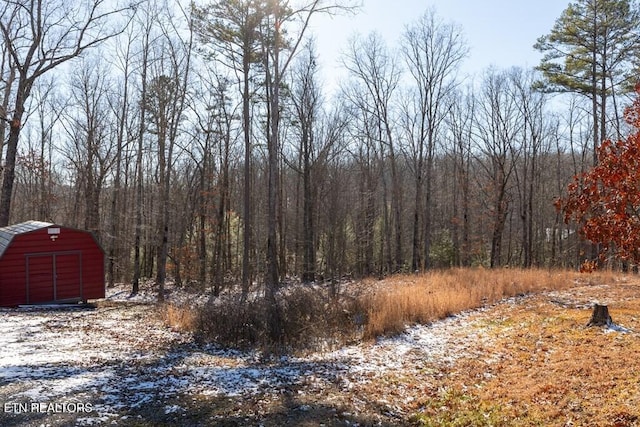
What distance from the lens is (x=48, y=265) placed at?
47.3 ft

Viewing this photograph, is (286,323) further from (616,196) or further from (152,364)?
(616,196)

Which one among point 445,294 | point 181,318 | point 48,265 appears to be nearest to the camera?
point 181,318

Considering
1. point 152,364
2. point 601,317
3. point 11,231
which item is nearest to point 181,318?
point 152,364

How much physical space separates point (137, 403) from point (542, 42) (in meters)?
→ 21.2

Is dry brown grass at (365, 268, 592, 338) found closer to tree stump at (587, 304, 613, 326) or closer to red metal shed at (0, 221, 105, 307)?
tree stump at (587, 304, 613, 326)

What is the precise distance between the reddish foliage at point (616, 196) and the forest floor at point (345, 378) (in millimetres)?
1916

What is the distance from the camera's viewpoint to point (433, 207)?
3425 cm

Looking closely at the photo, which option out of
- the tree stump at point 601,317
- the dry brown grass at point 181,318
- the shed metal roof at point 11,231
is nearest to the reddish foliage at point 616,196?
the tree stump at point 601,317

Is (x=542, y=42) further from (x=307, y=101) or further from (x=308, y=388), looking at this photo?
(x=308, y=388)

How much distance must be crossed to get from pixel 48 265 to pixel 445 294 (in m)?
13.0

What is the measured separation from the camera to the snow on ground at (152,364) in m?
5.02

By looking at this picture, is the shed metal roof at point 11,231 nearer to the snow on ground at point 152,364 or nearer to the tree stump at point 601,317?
the snow on ground at point 152,364

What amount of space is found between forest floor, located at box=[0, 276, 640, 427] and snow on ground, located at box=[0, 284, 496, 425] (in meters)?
0.02

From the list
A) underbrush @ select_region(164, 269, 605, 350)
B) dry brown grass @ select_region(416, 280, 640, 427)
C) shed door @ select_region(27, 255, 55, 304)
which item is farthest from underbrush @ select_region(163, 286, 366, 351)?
shed door @ select_region(27, 255, 55, 304)
